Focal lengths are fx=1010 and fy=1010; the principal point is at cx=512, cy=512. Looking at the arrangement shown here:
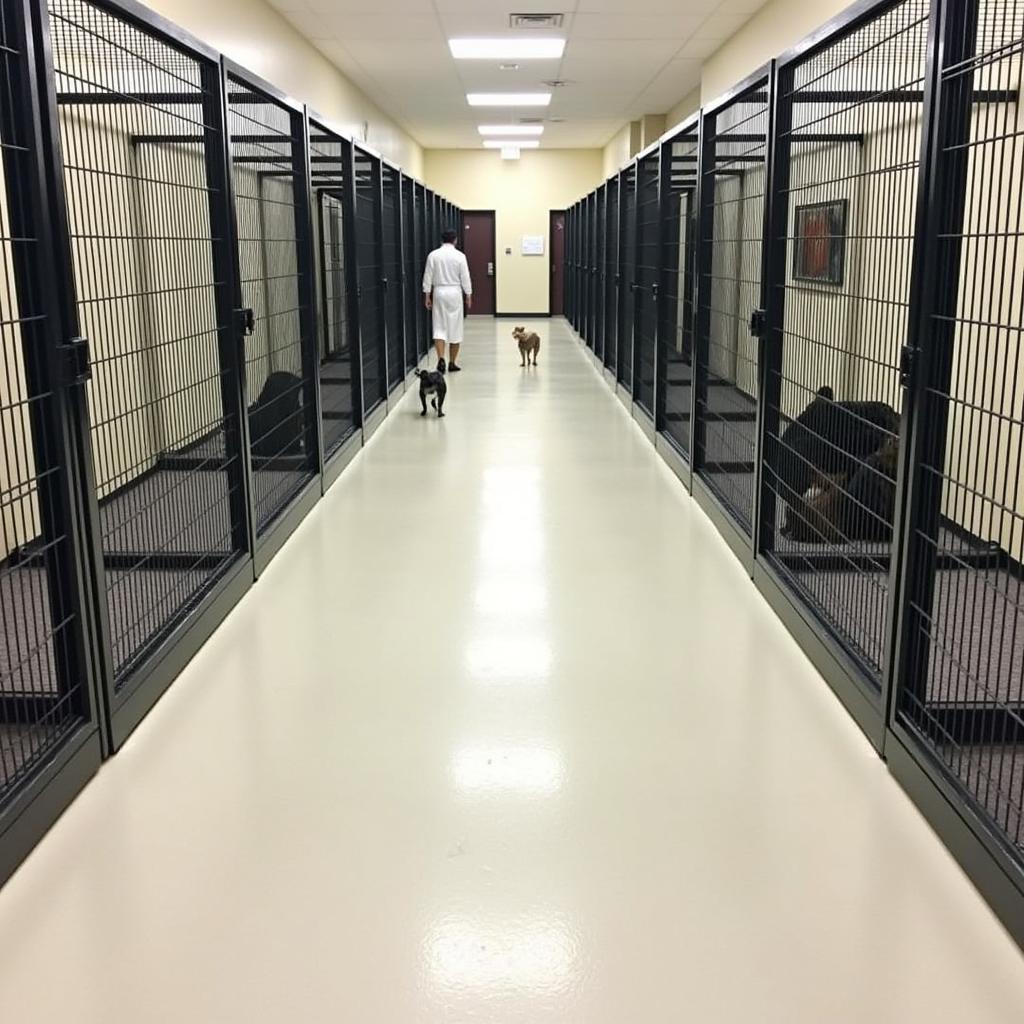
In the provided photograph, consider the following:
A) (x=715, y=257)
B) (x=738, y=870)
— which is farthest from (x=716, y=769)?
(x=715, y=257)

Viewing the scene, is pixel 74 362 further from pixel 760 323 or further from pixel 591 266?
pixel 591 266

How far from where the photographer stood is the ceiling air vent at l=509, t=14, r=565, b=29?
29.4 ft

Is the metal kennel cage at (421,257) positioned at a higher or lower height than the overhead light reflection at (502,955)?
higher

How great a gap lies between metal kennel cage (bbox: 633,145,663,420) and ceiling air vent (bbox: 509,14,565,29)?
6.65 feet

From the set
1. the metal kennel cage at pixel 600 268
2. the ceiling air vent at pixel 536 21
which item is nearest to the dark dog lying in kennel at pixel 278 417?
the ceiling air vent at pixel 536 21

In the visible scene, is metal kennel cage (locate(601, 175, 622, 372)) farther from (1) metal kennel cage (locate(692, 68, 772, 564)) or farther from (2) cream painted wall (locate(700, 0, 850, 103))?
(1) metal kennel cage (locate(692, 68, 772, 564))

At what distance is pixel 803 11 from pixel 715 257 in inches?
112

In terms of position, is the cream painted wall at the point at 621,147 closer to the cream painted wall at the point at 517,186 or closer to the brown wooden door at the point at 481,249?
the cream painted wall at the point at 517,186

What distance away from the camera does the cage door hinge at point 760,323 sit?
167 inches

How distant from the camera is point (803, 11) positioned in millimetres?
7473

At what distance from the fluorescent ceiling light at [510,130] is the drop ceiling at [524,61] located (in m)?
0.97

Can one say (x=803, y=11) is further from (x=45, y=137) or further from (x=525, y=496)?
(x=45, y=137)

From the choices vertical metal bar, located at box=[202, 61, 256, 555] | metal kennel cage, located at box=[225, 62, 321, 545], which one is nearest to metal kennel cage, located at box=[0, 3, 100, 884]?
vertical metal bar, located at box=[202, 61, 256, 555]

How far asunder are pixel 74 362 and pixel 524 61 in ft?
32.0
